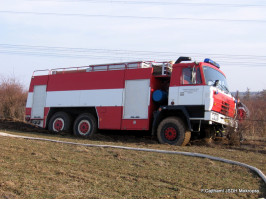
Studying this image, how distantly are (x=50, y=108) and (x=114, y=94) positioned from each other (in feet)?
12.7

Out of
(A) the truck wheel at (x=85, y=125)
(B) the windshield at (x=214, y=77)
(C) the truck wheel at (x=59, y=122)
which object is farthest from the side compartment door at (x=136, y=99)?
(C) the truck wheel at (x=59, y=122)

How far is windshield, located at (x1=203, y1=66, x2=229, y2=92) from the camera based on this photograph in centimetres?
1102

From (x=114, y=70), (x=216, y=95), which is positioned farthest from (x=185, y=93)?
(x=114, y=70)

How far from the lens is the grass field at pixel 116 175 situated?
478cm

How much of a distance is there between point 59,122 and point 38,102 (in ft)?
5.80

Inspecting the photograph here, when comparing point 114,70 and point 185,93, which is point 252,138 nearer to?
point 185,93

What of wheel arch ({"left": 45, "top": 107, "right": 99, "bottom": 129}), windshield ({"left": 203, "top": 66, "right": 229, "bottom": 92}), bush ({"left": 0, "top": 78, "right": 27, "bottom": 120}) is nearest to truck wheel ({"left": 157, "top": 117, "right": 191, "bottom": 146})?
windshield ({"left": 203, "top": 66, "right": 229, "bottom": 92})

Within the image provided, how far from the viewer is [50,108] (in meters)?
15.0

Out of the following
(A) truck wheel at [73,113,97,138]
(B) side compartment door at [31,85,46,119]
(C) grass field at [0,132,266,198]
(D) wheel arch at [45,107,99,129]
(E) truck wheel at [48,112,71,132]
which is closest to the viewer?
(C) grass field at [0,132,266,198]

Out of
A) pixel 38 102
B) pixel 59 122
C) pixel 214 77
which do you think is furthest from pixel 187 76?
pixel 38 102

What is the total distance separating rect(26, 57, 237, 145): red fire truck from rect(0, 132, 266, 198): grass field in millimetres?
2997

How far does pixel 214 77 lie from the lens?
11.4m

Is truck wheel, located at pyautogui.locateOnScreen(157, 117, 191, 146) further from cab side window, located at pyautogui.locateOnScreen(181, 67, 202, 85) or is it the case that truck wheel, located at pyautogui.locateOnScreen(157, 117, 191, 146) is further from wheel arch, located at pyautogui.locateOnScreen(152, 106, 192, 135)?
cab side window, located at pyautogui.locateOnScreen(181, 67, 202, 85)

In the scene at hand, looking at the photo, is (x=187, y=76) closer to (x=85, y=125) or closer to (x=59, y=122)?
(x=85, y=125)
